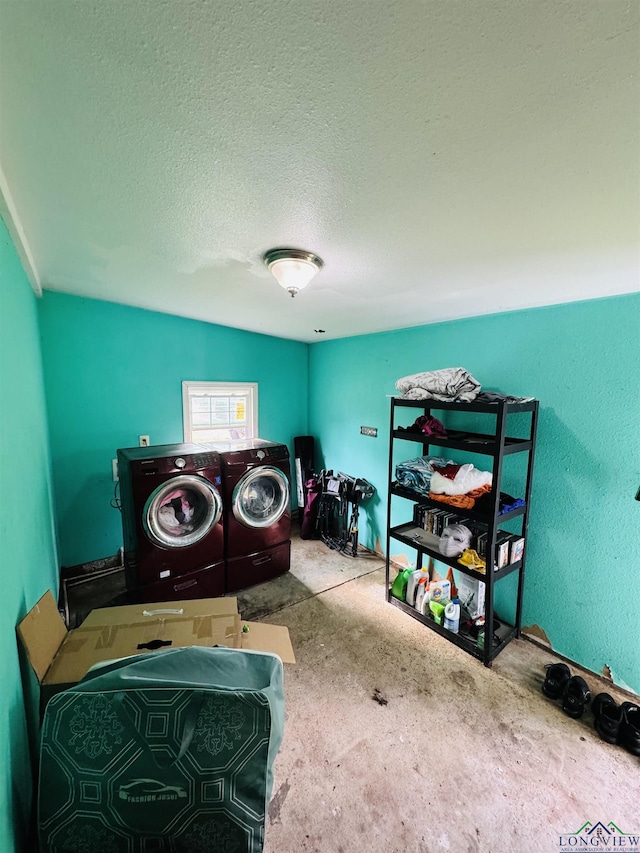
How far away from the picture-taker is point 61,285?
2260mm

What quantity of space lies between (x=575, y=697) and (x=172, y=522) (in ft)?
8.63

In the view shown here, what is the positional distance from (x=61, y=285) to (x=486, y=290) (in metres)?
2.82

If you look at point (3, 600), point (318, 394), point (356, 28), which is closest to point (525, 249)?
point (356, 28)

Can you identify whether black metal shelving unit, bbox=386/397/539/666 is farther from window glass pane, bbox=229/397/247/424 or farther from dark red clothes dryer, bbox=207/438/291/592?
window glass pane, bbox=229/397/247/424

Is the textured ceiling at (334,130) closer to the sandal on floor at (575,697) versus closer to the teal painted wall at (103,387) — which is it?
the teal painted wall at (103,387)

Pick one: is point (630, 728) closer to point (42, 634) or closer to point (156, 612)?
point (156, 612)

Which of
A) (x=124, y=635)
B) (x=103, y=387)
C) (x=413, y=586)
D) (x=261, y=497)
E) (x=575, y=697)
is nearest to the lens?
(x=124, y=635)

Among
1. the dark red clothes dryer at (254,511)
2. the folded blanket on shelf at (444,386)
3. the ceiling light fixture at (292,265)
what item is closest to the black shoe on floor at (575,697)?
the folded blanket on shelf at (444,386)

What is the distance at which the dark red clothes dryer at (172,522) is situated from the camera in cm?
214

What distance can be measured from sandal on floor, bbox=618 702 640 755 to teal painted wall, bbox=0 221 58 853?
2384 mm

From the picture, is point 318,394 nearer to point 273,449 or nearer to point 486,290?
point 273,449

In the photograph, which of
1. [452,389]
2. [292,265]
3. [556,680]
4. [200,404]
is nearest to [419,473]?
[452,389]

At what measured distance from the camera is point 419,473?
2.27 meters

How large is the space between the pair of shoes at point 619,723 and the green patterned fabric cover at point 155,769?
1.75 m
